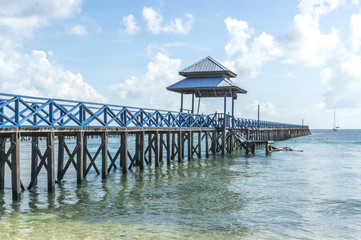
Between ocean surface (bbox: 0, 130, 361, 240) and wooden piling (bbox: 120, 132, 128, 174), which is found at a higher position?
wooden piling (bbox: 120, 132, 128, 174)

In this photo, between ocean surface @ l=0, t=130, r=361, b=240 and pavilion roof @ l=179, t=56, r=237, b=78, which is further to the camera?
pavilion roof @ l=179, t=56, r=237, b=78

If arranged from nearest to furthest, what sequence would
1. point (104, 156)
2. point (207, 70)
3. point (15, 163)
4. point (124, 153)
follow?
point (15, 163) → point (104, 156) → point (124, 153) → point (207, 70)

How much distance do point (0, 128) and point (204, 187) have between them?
9449 mm

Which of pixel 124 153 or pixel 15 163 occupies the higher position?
pixel 15 163

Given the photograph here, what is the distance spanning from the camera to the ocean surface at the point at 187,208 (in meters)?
11.2

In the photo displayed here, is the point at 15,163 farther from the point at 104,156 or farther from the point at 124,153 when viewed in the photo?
the point at 124,153

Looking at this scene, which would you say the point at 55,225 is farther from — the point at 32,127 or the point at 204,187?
the point at 204,187


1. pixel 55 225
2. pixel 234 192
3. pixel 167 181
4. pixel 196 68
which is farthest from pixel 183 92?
pixel 55 225

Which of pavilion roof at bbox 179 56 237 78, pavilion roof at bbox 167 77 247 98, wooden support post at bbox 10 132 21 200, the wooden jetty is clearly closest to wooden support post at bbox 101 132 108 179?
the wooden jetty

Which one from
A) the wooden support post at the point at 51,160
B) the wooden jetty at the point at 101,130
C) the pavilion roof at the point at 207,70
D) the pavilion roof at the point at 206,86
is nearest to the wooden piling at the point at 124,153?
the wooden jetty at the point at 101,130

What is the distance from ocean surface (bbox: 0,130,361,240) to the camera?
11180 mm

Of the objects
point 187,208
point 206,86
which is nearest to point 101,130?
point 187,208

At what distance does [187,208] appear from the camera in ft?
46.0

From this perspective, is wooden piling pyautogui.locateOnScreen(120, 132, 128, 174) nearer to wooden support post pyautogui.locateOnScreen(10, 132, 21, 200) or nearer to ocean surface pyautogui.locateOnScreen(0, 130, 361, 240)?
ocean surface pyautogui.locateOnScreen(0, 130, 361, 240)
